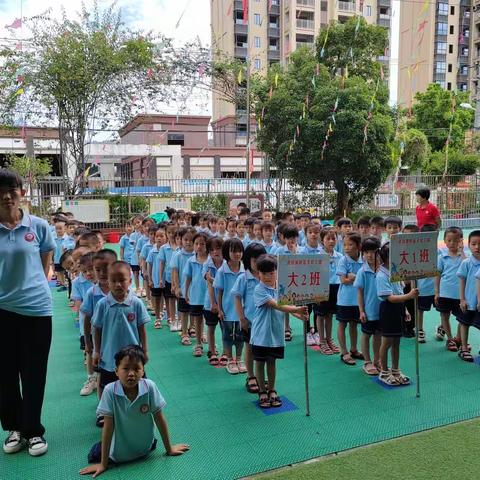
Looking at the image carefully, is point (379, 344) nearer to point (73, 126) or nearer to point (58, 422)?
point (58, 422)

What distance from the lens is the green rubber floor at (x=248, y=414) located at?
296 cm

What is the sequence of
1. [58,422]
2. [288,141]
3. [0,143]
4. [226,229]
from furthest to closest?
1. [0,143]
2. [288,141]
3. [226,229]
4. [58,422]

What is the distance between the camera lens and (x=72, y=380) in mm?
4348

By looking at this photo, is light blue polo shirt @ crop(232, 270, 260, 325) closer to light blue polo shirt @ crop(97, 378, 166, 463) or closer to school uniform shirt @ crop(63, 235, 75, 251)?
light blue polo shirt @ crop(97, 378, 166, 463)

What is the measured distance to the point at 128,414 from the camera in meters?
2.82

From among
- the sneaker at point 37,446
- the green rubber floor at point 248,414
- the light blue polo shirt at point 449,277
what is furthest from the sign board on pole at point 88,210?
the sneaker at point 37,446

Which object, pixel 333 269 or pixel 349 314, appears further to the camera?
pixel 333 269

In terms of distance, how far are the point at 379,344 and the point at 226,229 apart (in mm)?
2855

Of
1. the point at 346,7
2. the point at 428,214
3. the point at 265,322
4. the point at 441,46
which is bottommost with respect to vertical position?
the point at 265,322

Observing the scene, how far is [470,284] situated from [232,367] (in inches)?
92.7

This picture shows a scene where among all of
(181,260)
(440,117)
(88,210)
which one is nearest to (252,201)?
(88,210)

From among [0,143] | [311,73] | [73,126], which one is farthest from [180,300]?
[0,143]

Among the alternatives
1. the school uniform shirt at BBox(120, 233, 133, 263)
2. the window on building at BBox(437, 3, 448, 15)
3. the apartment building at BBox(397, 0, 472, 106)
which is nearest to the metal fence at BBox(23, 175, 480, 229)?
the school uniform shirt at BBox(120, 233, 133, 263)

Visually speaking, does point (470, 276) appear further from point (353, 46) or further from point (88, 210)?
point (353, 46)
